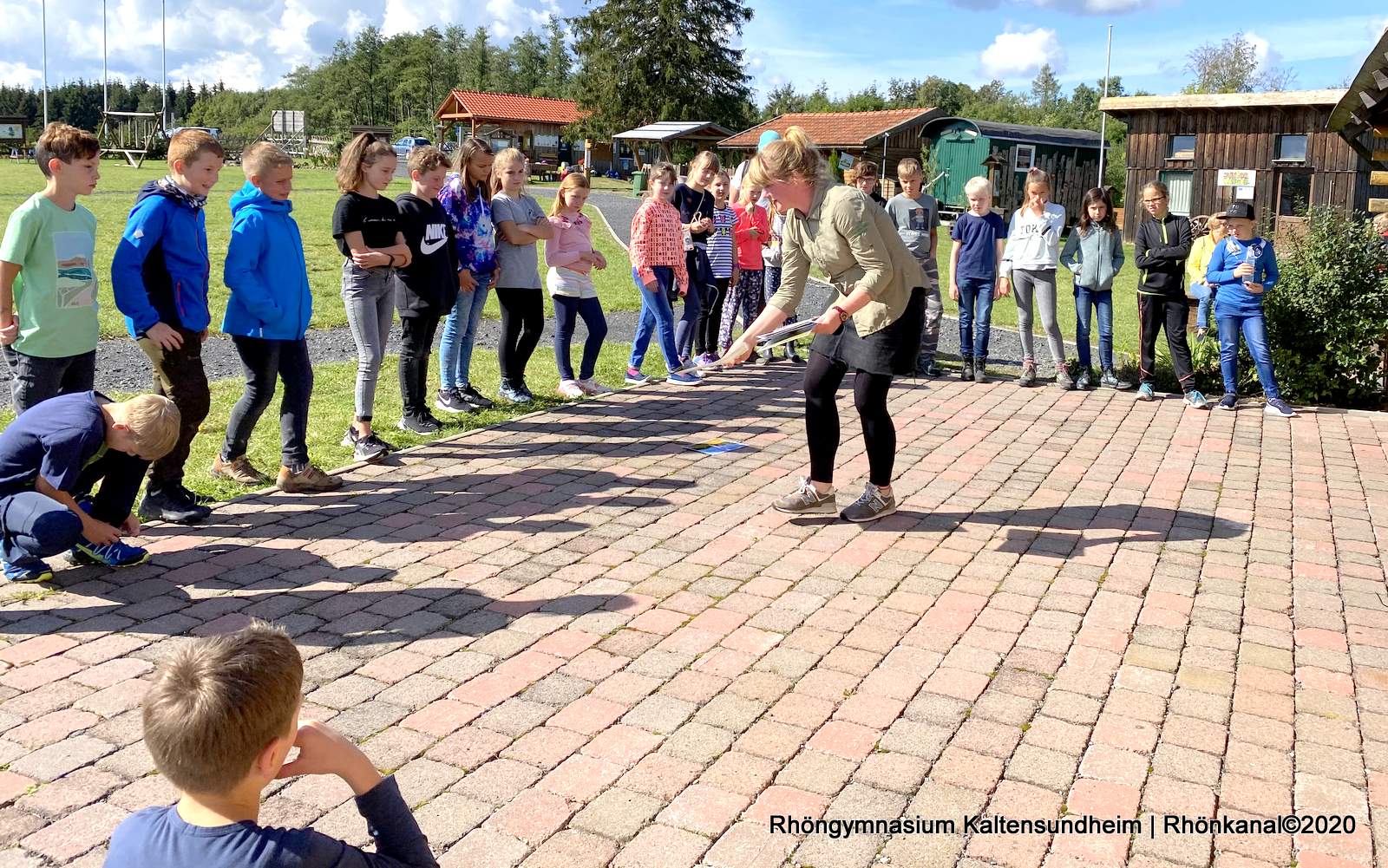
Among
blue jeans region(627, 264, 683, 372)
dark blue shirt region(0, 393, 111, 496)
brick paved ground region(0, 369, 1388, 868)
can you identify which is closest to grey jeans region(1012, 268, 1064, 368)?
blue jeans region(627, 264, 683, 372)

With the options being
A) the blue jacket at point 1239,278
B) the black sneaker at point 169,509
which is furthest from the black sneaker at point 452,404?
the blue jacket at point 1239,278

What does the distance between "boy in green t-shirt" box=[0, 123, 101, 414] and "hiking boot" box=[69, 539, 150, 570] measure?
2.89 feet

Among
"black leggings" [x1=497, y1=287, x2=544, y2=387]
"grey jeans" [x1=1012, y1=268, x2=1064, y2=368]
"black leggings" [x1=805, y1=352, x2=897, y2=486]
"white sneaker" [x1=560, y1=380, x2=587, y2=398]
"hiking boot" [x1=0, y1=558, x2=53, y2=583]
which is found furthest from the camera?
"grey jeans" [x1=1012, y1=268, x2=1064, y2=368]

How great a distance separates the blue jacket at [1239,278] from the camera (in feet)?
30.4

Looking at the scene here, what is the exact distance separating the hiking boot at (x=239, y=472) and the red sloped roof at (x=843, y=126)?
32921 millimetres

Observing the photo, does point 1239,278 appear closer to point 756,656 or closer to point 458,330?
point 458,330

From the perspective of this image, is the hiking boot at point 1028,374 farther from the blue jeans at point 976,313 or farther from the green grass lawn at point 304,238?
the green grass lawn at point 304,238

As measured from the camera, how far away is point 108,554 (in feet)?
16.6

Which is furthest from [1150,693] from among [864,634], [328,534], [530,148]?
[530,148]

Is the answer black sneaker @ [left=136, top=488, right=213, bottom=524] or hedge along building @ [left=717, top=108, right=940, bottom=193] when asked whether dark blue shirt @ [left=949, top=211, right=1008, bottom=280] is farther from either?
hedge along building @ [left=717, top=108, right=940, bottom=193]

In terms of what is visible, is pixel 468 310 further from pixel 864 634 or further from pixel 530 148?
pixel 530 148

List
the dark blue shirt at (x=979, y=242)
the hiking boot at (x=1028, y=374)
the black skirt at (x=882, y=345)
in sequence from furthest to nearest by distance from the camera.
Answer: the hiking boot at (x=1028, y=374) → the dark blue shirt at (x=979, y=242) → the black skirt at (x=882, y=345)

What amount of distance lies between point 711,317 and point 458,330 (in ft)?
10.1

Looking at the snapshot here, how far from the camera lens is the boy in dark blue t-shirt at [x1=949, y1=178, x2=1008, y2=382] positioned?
34.3ft
